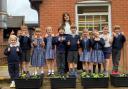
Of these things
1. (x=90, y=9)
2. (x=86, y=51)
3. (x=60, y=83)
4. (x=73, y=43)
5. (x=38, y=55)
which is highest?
(x=90, y=9)

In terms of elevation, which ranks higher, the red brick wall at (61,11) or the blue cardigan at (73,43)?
the red brick wall at (61,11)

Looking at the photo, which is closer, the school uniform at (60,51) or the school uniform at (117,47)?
the school uniform at (60,51)

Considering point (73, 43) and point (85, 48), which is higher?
point (73, 43)

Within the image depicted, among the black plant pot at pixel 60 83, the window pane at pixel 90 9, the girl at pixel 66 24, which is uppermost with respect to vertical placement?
the window pane at pixel 90 9

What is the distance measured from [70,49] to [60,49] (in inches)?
12.5

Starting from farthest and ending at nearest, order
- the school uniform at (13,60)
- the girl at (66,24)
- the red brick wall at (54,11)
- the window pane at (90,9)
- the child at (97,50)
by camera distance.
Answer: the window pane at (90,9)
the red brick wall at (54,11)
the girl at (66,24)
the child at (97,50)
the school uniform at (13,60)

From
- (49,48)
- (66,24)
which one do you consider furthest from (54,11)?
(49,48)


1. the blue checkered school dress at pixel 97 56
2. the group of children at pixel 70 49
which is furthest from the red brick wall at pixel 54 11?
the blue checkered school dress at pixel 97 56

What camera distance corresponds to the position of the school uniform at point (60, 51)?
15.0m

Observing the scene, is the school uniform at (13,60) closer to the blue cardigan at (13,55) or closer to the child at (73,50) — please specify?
the blue cardigan at (13,55)

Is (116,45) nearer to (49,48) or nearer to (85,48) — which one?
(85,48)

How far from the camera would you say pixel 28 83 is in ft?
46.6

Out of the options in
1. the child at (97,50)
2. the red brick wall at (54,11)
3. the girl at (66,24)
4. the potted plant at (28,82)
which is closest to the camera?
the potted plant at (28,82)

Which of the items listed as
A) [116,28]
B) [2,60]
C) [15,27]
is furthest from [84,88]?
[15,27]
